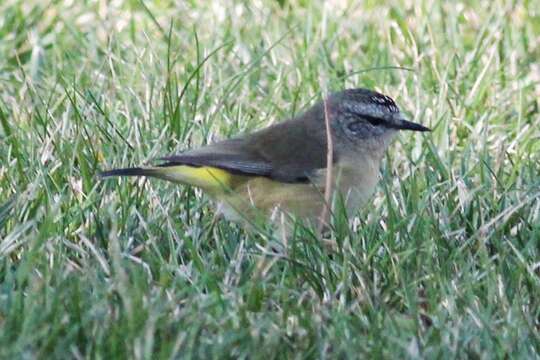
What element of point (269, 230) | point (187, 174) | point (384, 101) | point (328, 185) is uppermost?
point (384, 101)

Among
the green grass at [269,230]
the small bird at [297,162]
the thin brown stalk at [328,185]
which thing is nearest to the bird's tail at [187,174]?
the small bird at [297,162]

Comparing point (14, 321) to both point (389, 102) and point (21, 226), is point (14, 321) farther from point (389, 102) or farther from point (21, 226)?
point (389, 102)

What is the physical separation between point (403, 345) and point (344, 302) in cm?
53

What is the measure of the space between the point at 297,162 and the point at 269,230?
71 cm

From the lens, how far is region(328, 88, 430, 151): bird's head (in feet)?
18.8

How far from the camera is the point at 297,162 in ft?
18.2

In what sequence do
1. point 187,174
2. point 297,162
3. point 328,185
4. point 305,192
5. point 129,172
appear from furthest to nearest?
point 297,162
point 305,192
point 187,174
point 129,172
point 328,185

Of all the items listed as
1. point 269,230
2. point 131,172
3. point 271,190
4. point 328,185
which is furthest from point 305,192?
point 131,172

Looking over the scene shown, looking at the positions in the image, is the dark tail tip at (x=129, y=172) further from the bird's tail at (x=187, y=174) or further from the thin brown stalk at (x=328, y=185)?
the thin brown stalk at (x=328, y=185)

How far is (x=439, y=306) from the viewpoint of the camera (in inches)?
166

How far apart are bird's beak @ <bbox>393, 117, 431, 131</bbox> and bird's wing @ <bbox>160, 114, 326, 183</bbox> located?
320 mm

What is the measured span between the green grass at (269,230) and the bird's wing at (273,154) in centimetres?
23

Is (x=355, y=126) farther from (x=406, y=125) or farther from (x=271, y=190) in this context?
(x=271, y=190)

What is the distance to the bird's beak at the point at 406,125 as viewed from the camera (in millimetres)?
5598
